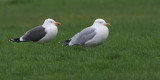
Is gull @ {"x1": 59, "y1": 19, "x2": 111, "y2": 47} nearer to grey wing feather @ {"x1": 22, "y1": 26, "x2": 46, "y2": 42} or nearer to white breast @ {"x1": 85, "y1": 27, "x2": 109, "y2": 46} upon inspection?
white breast @ {"x1": 85, "y1": 27, "x2": 109, "y2": 46}

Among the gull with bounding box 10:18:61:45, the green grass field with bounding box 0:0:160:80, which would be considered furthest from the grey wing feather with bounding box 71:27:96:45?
the gull with bounding box 10:18:61:45

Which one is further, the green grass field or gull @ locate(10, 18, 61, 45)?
gull @ locate(10, 18, 61, 45)

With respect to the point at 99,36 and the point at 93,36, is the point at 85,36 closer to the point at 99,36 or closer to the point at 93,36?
the point at 93,36

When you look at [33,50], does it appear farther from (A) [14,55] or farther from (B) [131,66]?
(B) [131,66]

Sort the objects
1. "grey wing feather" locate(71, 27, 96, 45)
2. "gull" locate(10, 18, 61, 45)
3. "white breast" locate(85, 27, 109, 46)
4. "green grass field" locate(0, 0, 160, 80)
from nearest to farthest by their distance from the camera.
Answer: "green grass field" locate(0, 0, 160, 80)
"white breast" locate(85, 27, 109, 46)
"grey wing feather" locate(71, 27, 96, 45)
"gull" locate(10, 18, 61, 45)

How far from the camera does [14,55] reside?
33.8 ft

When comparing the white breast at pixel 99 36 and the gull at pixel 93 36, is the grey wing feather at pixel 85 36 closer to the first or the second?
the gull at pixel 93 36

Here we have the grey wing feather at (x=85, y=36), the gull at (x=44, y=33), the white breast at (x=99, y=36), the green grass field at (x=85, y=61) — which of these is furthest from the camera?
the gull at (x=44, y=33)

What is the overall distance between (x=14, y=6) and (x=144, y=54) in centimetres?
2638

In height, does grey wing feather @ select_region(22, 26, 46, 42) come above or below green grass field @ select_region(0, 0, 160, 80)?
above

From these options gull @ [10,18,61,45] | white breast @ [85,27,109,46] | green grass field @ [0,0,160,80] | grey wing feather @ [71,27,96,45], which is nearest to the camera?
green grass field @ [0,0,160,80]

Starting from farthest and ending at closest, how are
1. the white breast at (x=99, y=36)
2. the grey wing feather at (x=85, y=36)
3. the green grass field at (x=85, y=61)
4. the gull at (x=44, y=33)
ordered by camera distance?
the gull at (x=44, y=33), the grey wing feather at (x=85, y=36), the white breast at (x=99, y=36), the green grass field at (x=85, y=61)

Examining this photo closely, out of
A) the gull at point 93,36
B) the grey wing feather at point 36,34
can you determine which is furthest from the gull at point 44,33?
the gull at point 93,36

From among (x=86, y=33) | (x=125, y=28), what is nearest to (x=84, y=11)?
(x=125, y=28)
